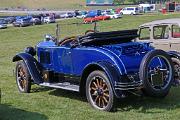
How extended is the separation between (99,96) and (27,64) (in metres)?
2.60

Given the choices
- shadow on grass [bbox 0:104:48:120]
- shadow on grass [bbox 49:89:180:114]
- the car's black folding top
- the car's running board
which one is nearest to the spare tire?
shadow on grass [bbox 49:89:180:114]

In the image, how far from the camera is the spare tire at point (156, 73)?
806 centimetres

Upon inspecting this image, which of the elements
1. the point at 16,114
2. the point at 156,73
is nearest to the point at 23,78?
the point at 16,114

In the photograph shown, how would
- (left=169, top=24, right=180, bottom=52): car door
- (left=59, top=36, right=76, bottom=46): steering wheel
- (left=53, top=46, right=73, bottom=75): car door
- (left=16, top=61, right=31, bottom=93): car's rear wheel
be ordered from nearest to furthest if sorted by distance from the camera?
(left=53, top=46, right=73, bottom=75): car door < (left=59, top=36, right=76, bottom=46): steering wheel < (left=16, top=61, right=31, bottom=93): car's rear wheel < (left=169, top=24, right=180, bottom=52): car door

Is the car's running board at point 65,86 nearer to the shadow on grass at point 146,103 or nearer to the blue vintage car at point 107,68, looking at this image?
the blue vintage car at point 107,68

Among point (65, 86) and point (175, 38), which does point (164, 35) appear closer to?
point (175, 38)

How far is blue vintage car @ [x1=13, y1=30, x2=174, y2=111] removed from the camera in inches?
318

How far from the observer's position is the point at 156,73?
8.39 m

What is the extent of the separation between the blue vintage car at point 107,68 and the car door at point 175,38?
3.10 m

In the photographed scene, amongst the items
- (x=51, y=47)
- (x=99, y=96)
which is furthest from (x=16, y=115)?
(x=51, y=47)

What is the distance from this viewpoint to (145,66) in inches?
317

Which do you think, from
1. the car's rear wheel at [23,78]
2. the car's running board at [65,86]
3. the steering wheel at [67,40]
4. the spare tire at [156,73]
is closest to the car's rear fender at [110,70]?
the spare tire at [156,73]

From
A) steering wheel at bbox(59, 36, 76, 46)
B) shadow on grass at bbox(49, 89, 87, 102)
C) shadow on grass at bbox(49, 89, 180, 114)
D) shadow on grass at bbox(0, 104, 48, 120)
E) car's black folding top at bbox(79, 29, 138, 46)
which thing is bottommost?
shadow on grass at bbox(49, 89, 87, 102)

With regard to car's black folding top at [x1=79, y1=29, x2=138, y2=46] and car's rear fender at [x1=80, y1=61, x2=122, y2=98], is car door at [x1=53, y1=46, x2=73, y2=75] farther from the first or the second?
car's rear fender at [x1=80, y1=61, x2=122, y2=98]
